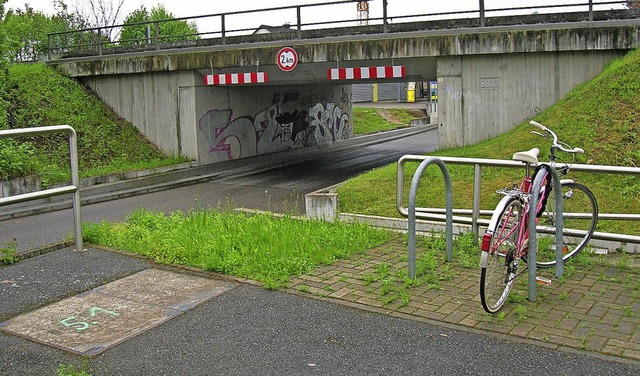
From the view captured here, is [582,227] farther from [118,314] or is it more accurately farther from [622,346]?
[118,314]

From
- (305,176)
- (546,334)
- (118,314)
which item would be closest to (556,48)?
(305,176)

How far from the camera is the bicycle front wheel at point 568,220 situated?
661cm

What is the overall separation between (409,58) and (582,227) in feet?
31.7

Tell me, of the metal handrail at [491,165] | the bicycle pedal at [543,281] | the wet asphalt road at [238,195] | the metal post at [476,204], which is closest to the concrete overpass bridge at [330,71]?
the wet asphalt road at [238,195]

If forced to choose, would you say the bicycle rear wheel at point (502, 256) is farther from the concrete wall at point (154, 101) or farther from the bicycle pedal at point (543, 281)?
the concrete wall at point (154, 101)

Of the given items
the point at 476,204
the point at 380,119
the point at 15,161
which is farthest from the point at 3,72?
the point at 380,119

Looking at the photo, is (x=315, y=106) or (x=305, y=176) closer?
(x=305, y=176)

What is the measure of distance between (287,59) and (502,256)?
1270 centimetres

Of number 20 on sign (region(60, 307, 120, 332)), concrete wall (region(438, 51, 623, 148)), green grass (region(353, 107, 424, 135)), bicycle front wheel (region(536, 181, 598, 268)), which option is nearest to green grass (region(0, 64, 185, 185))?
concrete wall (region(438, 51, 623, 148))

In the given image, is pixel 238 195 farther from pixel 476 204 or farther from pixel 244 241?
pixel 476 204

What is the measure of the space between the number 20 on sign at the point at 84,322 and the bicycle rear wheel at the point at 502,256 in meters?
3.09

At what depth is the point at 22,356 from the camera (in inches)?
187

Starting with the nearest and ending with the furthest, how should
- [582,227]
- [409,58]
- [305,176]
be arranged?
1. [582,227]
2. [409,58]
3. [305,176]

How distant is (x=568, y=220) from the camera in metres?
7.55
